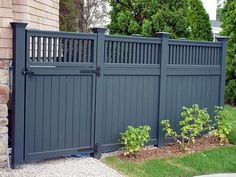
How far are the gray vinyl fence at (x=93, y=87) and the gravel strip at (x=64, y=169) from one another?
0.41ft

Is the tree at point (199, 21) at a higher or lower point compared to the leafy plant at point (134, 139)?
higher

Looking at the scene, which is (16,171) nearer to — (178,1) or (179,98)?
(179,98)

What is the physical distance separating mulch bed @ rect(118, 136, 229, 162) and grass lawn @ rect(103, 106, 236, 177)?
7.4 inches

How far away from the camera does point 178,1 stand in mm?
11328

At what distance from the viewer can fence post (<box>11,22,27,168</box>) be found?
18.0 ft

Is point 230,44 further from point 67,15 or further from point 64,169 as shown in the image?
point 67,15

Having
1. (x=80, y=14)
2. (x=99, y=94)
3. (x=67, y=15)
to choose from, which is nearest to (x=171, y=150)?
(x=99, y=94)

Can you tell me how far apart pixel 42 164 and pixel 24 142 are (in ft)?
1.41

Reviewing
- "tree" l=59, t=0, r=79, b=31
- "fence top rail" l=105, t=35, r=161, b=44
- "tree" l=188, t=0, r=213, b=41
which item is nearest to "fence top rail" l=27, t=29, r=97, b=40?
"fence top rail" l=105, t=35, r=161, b=44

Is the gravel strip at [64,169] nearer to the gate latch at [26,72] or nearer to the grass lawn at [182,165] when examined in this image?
the grass lawn at [182,165]

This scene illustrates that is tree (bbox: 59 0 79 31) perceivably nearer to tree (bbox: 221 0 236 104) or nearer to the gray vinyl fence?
tree (bbox: 221 0 236 104)

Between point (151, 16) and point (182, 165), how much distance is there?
19.5ft

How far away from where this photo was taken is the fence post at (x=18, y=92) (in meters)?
5.47

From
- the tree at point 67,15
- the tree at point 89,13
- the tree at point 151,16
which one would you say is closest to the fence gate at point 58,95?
the tree at point 151,16
